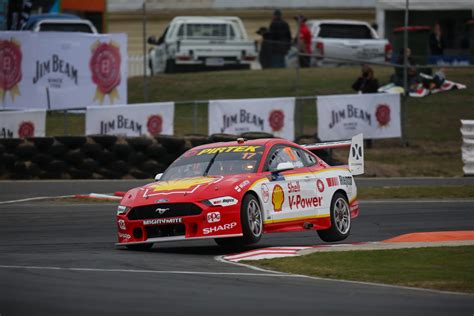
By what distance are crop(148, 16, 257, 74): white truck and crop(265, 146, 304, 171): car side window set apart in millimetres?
19887

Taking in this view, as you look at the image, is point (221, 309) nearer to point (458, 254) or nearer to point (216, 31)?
point (458, 254)

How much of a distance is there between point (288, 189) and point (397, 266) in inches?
105

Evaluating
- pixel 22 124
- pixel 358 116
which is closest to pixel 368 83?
pixel 358 116

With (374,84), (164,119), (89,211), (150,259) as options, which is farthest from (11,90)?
(150,259)

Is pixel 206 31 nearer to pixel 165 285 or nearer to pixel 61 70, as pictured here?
pixel 61 70

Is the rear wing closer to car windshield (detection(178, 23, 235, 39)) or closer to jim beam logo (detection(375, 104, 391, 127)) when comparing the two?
jim beam logo (detection(375, 104, 391, 127))

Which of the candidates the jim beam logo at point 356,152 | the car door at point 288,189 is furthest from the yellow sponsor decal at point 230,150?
the jim beam logo at point 356,152

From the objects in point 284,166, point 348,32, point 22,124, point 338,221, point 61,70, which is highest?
point 348,32

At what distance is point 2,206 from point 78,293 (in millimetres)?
9971

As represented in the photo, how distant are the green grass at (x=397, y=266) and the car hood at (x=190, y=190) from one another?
1.24 metres

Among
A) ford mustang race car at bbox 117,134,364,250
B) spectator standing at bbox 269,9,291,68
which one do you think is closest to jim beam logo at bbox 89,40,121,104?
spectator standing at bbox 269,9,291,68

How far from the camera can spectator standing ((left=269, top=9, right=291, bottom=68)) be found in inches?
1287

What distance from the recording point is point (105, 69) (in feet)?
97.1

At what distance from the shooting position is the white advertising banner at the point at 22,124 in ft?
80.4
